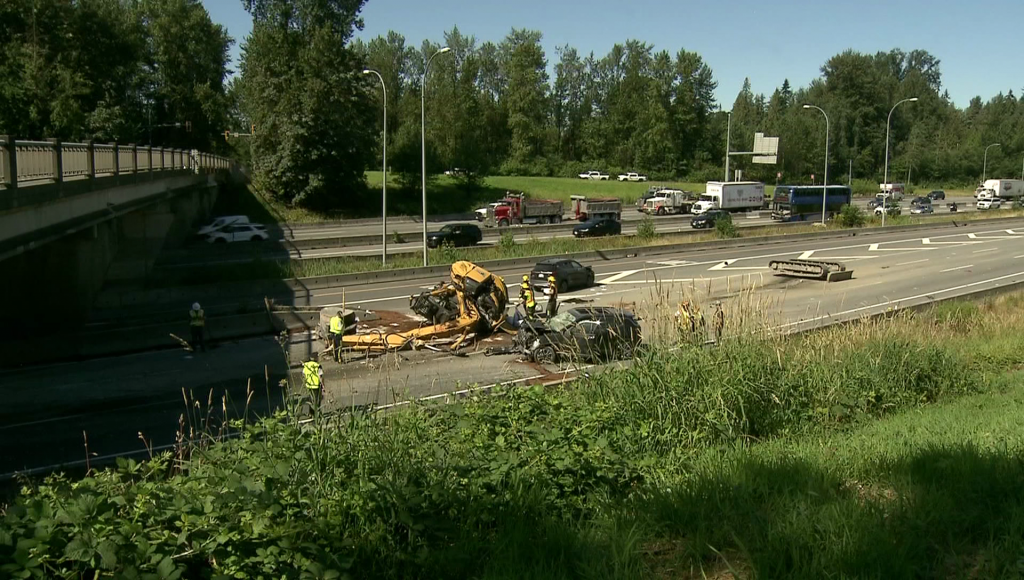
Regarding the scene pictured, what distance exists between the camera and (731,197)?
71.4 meters

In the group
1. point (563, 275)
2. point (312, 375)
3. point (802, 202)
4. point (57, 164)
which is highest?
point (57, 164)

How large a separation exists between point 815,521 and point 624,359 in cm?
378

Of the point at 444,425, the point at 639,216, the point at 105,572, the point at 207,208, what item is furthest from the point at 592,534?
the point at 639,216

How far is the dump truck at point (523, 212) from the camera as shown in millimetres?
57781

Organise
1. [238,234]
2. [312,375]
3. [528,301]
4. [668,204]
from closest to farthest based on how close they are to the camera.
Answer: [312,375] → [528,301] → [238,234] → [668,204]

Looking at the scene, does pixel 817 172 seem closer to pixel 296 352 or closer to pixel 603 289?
pixel 603 289

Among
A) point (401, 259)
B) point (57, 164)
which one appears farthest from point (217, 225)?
point (57, 164)

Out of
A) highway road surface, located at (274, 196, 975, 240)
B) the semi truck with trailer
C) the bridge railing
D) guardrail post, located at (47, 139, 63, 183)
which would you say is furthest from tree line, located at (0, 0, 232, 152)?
the semi truck with trailer

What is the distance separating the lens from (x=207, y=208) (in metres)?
55.2

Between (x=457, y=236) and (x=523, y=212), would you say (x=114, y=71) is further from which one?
(x=457, y=236)

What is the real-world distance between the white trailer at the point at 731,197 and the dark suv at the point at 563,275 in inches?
1539

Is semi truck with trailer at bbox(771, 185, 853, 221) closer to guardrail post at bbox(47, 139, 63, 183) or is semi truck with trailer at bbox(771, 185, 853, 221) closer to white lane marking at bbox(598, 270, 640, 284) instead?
white lane marking at bbox(598, 270, 640, 284)

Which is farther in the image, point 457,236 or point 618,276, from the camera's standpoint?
point 457,236

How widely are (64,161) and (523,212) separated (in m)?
40.4
